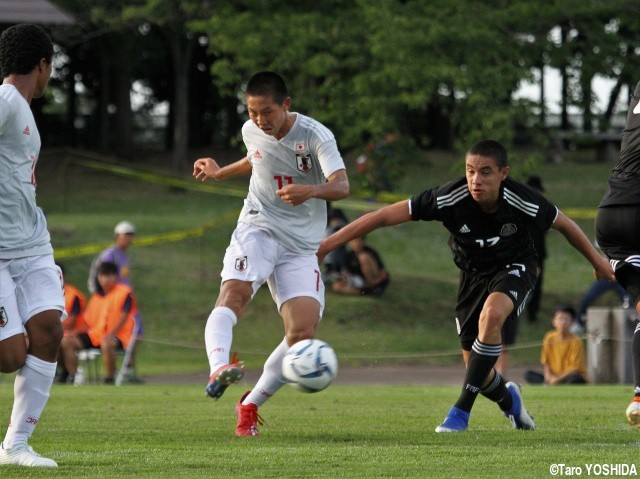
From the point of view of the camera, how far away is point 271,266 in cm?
870

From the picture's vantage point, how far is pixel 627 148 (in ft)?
26.8

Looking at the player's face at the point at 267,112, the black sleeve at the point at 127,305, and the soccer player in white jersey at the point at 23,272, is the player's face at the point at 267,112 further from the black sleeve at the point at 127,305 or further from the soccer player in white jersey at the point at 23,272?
the black sleeve at the point at 127,305

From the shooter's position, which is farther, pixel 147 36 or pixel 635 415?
pixel 147 36

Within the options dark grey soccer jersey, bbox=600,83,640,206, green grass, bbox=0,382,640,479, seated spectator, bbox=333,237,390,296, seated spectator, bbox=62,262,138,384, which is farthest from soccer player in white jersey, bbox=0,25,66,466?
seated spectator, bbox=333,237,390,296

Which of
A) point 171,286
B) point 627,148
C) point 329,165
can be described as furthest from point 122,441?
point 171,286

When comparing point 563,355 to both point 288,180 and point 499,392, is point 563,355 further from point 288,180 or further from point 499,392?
point 288,180

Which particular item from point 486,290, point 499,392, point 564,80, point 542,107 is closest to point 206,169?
point 486,290

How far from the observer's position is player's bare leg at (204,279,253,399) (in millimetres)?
7309

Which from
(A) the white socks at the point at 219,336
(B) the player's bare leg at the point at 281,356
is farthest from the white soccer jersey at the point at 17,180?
(B) the player's bare leg at the point at 281,356

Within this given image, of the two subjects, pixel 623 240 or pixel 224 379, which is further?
pixel 623 240

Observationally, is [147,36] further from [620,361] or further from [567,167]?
[620,361]

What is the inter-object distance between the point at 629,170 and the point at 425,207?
1.41m

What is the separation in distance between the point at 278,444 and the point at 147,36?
36720mm

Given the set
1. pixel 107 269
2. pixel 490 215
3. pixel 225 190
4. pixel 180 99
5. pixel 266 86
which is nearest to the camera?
pixel 266 86
